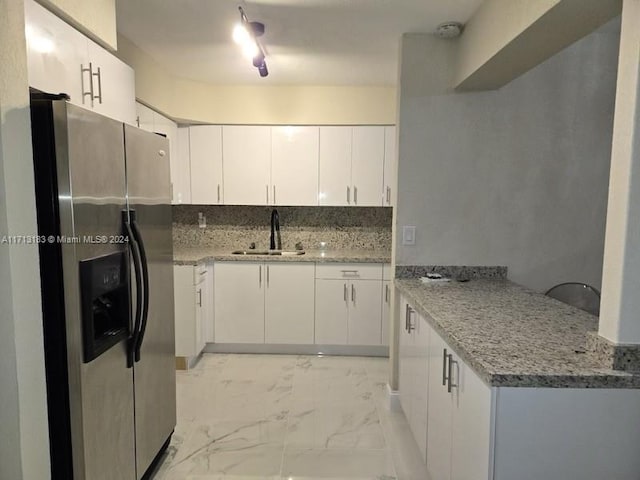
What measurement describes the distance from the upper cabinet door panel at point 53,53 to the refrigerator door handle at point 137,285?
54 centimetres

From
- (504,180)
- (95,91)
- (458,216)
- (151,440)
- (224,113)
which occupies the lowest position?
(151,440)

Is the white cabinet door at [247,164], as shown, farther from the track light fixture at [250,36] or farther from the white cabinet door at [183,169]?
the track light fixture at [250,36]

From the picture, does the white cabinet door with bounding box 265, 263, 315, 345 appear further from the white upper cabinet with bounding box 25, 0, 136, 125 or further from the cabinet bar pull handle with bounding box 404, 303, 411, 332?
the white upper cabinet with bounding box 25, 0, 136, 125

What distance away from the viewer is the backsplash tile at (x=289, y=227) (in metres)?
4.16

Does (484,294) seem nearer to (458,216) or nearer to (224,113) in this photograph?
(458,216)

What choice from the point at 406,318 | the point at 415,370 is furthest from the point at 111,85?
the point at 415,370

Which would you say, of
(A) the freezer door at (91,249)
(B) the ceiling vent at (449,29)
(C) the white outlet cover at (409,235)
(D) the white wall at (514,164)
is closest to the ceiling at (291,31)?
(B) the ceiling vent at (449,29)

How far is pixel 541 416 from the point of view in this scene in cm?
118

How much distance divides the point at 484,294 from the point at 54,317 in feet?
6.37

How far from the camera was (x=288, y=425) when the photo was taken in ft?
8.33

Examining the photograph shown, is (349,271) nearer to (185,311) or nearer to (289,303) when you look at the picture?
(289,303)

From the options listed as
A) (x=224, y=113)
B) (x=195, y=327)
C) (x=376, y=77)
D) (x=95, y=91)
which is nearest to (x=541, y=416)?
(x=95, y=91)

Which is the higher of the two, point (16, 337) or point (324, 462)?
point (16, 337)

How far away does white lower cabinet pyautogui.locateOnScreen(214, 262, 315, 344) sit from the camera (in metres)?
3.64
